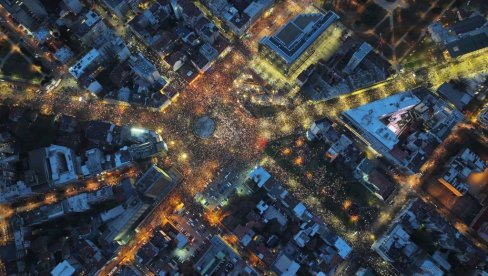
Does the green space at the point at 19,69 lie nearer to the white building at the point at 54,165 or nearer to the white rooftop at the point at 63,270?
the white building at the point at 54,165

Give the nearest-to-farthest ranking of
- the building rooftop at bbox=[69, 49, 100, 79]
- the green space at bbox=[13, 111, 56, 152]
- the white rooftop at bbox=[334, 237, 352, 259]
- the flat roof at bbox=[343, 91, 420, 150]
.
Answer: the white rooftop at bbox=[334, 237, 352, 259] → the flat roof at bbox=[343, 91, 420, 150] → the green space at bbox=[13, 111, 56, 152] → the building rooftop at bbox=[69, 49, 100, 79]

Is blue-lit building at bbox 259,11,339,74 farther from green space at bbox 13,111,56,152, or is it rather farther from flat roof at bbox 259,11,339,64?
green space at bbox 13,111,56,152

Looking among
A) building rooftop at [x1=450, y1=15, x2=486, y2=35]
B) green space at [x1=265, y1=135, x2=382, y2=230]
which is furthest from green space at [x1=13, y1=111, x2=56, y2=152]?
building rooftop at [x1=450, y1=15, x2=486, y2=35]

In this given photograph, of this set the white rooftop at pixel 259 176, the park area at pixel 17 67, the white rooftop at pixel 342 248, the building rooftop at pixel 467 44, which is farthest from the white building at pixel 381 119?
the park area at pixel 17 67

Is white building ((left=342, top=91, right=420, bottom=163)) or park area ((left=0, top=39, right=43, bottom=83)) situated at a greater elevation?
white building ((left=342, top=91, right=420, bottom=163))

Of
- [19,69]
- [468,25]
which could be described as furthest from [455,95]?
[19,69]

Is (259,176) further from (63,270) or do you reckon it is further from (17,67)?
(17,67)
